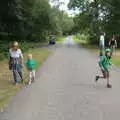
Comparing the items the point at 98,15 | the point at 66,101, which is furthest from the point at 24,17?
the point at 66,101

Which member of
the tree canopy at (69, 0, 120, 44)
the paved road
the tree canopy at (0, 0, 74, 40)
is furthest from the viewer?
the tree canopy at (69, 0, 120, 44)

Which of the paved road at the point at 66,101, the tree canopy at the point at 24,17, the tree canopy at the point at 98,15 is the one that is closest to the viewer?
the paved road at the point at 66,101

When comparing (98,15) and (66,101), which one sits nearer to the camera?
(66,101)

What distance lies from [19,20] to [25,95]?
39954mm

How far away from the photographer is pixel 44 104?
11453mm

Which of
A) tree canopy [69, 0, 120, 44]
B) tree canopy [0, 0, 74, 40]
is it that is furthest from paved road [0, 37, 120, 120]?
tree canopy [69, 0, 120, 44]

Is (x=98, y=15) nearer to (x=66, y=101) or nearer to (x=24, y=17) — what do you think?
(x=24, y=17)

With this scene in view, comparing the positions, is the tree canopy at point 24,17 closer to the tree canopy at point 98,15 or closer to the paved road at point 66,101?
the tree canopy at point 98,15

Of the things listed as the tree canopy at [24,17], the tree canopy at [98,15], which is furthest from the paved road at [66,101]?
the tree canopy at [98,15]

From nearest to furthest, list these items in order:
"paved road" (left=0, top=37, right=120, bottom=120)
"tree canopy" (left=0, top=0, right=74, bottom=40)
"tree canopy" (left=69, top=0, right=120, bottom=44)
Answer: "paved road" (left=0, top=37, right=120, bottom=120) → "tree canopy" (left=0, top=0, right=74, bottom=40) → "tree canopy" (left=69, top=0, right=120, bottom=44)

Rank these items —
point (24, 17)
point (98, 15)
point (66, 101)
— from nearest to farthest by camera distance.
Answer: point (66, 101) → point (24, 17) → point (98, 15)

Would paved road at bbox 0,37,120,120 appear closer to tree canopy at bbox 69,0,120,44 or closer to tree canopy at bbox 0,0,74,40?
tree canopy at bbox 0,0,74,40

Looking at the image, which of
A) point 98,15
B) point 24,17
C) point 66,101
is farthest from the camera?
point 98,15

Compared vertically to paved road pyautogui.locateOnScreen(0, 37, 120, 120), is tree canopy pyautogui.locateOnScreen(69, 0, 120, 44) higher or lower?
higher
